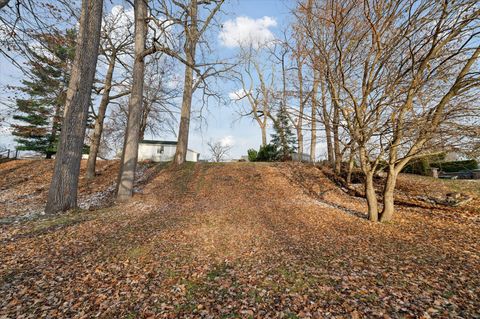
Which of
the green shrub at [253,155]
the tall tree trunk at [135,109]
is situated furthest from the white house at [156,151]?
the tall tree trunk at [135,109]

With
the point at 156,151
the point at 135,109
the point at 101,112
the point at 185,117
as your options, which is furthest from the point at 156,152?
the point at 135,109

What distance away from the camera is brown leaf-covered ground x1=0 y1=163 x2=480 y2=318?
8.63ft

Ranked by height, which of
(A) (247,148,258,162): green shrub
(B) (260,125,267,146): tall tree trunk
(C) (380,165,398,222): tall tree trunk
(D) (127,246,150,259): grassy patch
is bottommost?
(D) (127,246,150,259): grassy patch

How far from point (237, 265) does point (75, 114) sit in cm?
583

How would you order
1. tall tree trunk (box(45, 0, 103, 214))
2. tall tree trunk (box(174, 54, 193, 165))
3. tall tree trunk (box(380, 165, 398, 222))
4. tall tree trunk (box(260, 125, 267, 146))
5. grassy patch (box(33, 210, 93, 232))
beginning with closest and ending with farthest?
grassy patch (box(33, 210, 93, 232)), tall tree trunk (box(45, 0, 103, 214)), tall tree trunk (box(380, 165, 398, 222)), tall tree trunk (box(174, 54, 193, 165)), tall tree trunk (box(260, 125, 267, 146))

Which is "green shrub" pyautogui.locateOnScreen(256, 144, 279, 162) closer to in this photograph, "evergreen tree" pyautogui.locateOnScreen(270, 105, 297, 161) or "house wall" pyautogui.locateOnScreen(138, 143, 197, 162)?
"evergreen tree" pyautogui.locateOnScreen(270, 105, 297, 161)

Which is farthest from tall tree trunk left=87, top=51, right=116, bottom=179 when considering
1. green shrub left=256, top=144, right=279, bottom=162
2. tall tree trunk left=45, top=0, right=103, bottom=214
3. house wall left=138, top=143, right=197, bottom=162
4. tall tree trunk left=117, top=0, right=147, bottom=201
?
house wall left=138, top=143, right=197, bottom=162

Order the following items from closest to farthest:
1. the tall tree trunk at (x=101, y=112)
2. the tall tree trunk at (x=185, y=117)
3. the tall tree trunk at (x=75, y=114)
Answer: the tall tree trunk at (x=75, y=114), the tall tree trunk at (x=101, y=112), the tall tree trunk at (x=185, y=117)

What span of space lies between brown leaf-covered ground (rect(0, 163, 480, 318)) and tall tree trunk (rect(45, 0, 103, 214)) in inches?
24.8

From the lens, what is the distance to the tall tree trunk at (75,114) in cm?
607

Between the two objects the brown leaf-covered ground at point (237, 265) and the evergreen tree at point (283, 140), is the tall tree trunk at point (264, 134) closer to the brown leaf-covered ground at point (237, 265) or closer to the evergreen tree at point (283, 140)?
the evergreen tree at point (283, 140)

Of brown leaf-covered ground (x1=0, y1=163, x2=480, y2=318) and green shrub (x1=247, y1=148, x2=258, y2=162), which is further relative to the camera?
green shrub (x1=247, y1=148, x2=258, y2=162)

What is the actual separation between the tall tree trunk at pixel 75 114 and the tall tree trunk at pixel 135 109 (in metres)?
1.71

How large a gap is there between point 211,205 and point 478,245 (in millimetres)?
6969
